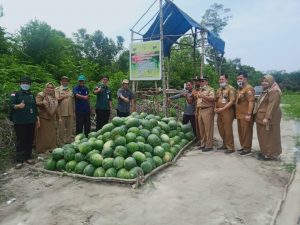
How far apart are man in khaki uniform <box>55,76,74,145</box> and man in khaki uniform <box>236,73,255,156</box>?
4019 millimetres

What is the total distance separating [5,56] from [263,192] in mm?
9686

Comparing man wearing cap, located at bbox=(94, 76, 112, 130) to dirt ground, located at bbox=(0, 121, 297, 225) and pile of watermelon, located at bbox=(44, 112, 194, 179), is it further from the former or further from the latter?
dirt ground, located at bbox=(0, 121, 297, 225)

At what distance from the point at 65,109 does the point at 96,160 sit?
104 inches

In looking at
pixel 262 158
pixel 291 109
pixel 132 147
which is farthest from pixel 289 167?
pixel 291 109

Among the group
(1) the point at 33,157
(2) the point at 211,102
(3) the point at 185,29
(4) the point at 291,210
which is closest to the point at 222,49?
(3) the point at 185,29

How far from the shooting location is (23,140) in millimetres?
8031

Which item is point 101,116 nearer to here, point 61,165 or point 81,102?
point 81,102

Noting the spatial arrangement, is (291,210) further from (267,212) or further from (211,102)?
(211,102)

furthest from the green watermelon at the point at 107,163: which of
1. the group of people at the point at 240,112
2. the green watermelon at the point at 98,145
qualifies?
the group of people at the point at 240,112

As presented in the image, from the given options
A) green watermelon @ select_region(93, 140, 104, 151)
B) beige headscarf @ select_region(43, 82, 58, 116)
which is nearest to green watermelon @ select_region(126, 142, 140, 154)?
green watermelon @ select_region(93, 140, 104, 151)

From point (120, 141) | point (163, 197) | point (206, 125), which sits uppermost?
point (206, 125)

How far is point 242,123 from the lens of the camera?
848 cm

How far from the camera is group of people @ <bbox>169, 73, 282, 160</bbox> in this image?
801cm

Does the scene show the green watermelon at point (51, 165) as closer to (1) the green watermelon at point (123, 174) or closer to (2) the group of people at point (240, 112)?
(1) the green watermelon at point (123, 174)
